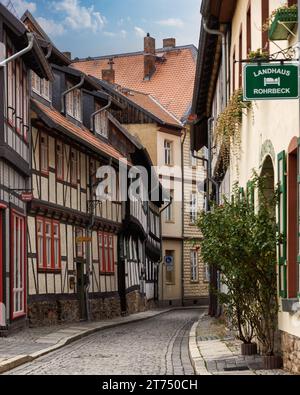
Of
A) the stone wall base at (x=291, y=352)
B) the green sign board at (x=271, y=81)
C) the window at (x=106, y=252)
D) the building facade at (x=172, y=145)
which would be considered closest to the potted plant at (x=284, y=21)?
the green sign board at (x=271, y=81)

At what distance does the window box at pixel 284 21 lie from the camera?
1088 centimetres

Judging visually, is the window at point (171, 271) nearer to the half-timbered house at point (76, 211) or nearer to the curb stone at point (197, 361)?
the half-timbered house at point (76, 211)

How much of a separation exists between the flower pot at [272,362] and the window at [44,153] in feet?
47.3

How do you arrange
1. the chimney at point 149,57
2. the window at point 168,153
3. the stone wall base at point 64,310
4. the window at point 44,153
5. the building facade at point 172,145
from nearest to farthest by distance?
1. the stone wall base at point 64,310
2. the window at point 44,153
3. the building facade at point 172,145
4. the window at point 168,153
5. the chimney at point 149,57

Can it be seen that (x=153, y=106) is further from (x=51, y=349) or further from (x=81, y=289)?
(x=51, y=349)

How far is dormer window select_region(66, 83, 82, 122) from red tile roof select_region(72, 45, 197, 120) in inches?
960

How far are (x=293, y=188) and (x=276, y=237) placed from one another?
128 cm

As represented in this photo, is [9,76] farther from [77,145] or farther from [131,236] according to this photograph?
[131,236]

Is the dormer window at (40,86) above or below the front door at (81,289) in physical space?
above

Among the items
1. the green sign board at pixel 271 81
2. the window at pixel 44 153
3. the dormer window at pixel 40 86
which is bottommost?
the green sign board at pixel 271 81

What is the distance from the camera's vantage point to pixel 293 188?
1174 centimetres

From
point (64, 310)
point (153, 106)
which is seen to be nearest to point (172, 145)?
point (153, 106)

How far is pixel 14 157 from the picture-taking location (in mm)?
21672

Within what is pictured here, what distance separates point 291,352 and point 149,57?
5198cm
